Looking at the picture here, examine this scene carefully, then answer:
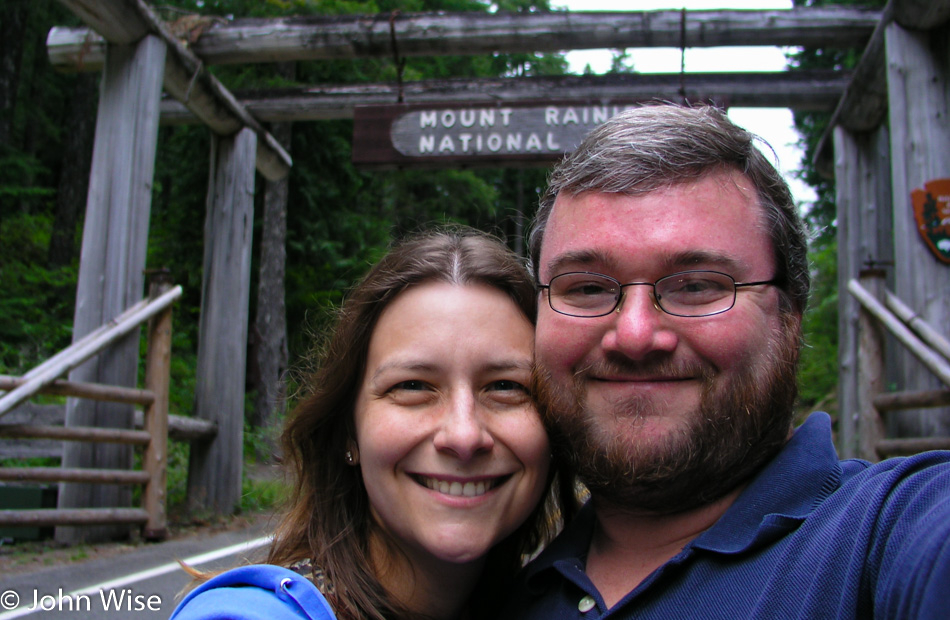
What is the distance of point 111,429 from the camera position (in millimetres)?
4809

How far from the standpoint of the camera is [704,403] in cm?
142

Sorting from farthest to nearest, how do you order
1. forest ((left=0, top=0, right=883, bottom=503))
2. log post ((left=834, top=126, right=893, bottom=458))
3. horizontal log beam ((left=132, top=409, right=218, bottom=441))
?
forest ((left=0, top=0, right=883, bottom=503)) → log post ((left=834, top=126, right=893, bottom=458)) → horizontal log beam ((left=132, top=409, right=218, bottom=441))

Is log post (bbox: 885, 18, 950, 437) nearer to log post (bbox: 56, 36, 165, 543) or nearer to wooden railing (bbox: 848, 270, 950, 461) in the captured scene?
wooden railing (bbox: 848, 270, 950, 461)

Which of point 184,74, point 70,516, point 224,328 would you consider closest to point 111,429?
point 70,516

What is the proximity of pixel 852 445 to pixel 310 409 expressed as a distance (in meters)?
4.46

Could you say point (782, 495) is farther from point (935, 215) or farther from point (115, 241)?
point (115, 241)

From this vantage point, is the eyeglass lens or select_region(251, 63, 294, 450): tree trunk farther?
select_region(251, 63, 294, 450): tree trunk

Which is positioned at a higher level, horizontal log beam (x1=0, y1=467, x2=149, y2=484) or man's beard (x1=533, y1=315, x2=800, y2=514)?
man's beard (x1=533, y1=315, x2=800, y2=514)

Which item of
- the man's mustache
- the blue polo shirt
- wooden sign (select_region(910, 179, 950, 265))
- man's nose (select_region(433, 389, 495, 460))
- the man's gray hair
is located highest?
wooden sign (select_region(910, 179, 950, 265))

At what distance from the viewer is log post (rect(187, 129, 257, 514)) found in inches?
245

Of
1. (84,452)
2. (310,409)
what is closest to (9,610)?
(84,452)

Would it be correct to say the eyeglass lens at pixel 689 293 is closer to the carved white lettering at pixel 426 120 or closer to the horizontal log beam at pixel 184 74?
the carved white lettering at pixel 426 120

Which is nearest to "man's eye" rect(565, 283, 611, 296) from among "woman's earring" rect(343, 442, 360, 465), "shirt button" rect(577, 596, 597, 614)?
"shirt button" rect(577, 596, 597, 614)

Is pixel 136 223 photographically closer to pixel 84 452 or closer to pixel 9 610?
pixel 84 452
